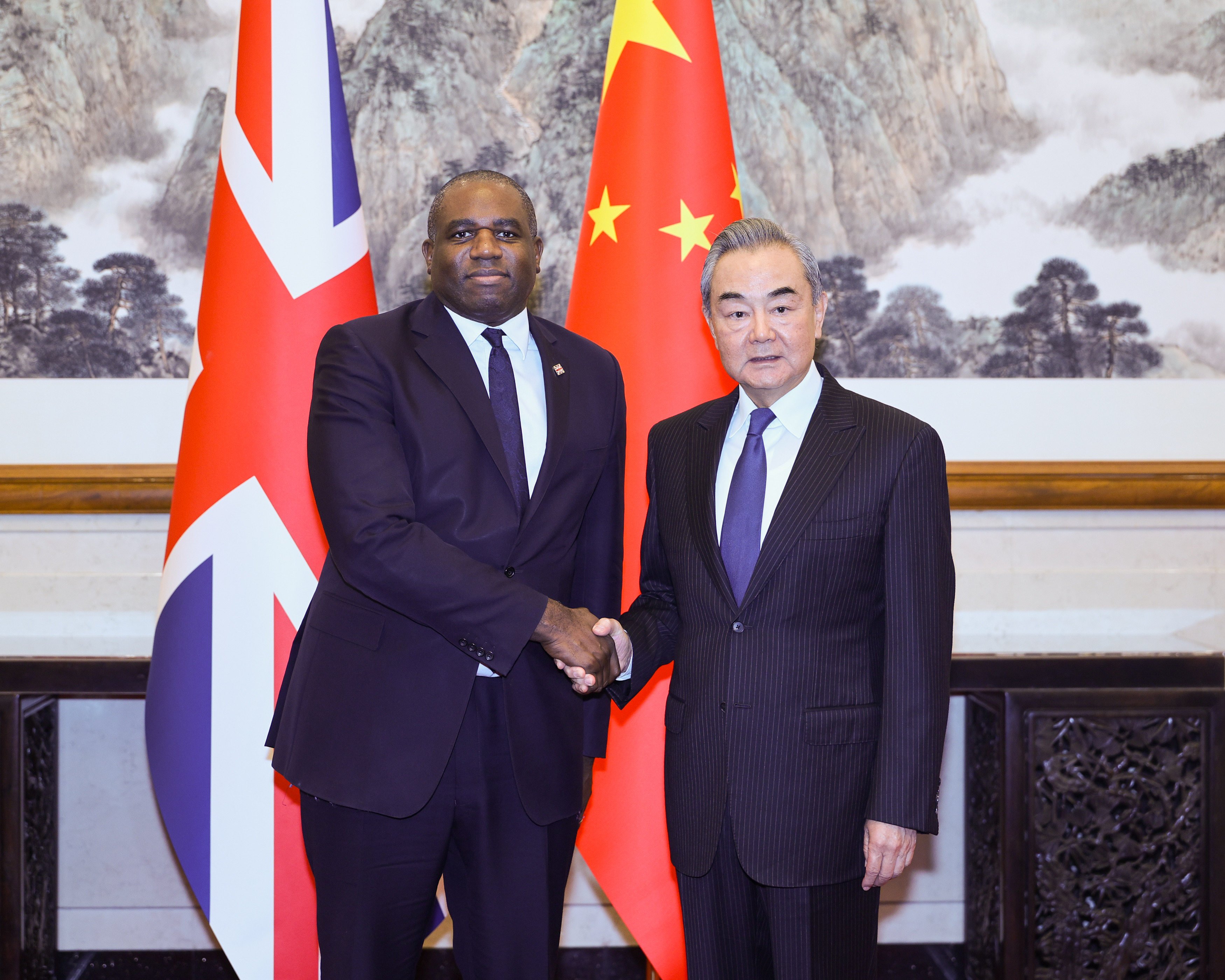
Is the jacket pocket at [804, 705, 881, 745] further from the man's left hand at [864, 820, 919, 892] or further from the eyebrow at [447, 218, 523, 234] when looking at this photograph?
the eyebrow at [447, 218, 523, 234]

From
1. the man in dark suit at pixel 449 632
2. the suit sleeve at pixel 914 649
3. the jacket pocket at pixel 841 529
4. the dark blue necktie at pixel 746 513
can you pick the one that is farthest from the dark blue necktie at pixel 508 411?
the suit sleeve at pixel 914 649

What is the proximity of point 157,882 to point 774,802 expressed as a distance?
2.32 m

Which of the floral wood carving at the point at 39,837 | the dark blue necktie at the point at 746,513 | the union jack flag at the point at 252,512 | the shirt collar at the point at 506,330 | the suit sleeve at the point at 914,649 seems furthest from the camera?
the floral wood carving at the point at 39,837

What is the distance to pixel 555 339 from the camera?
1914 mm

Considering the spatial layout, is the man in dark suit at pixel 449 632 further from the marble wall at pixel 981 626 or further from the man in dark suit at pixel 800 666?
the marble wall at pixel 981 626

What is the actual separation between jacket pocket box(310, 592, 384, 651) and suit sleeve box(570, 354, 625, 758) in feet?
1.26

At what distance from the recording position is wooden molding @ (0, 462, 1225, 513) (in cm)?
284

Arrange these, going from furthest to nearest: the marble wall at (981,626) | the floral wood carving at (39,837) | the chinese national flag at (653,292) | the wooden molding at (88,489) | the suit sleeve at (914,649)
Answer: the marble wall at (981,626) → the wooden molding at (88,489) → the floral wood carving at (39,837) → the chinese national flag at (653,292) → the suit sleeve at (914,649)

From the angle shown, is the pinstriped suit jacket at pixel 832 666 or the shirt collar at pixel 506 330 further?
the shirt collar at pixel 506 330

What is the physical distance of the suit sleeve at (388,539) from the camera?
62.0 inches

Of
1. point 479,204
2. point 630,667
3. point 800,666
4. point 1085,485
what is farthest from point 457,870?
point 1085,485

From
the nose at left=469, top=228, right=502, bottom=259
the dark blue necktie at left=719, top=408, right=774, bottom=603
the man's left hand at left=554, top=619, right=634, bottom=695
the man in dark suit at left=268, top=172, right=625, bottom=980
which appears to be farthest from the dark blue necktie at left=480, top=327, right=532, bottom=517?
the dark blue necktie at left=719, top=408, right=774, bottom=603

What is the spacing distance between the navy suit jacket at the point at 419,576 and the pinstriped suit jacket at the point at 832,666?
0.99 feet

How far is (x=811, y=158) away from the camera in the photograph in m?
2.94
